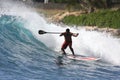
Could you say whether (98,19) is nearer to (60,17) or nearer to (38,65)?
(60,17)

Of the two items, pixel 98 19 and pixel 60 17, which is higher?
pixel 60 17

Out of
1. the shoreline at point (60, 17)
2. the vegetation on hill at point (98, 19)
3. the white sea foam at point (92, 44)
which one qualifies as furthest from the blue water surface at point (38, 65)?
the vegetation on hill at point (98, 19)

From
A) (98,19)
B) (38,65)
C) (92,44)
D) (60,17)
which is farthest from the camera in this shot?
(60,17)

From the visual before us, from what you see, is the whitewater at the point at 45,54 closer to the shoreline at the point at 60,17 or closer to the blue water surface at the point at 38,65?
the blue water surface at the point at 38,65

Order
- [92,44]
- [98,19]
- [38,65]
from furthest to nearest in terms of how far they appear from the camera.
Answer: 1. [98,19]
2. [92,44]
3. [38,65]

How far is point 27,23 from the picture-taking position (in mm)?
30141

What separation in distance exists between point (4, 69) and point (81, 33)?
1008 cm

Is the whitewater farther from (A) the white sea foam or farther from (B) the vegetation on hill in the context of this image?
(B) the vegetation on hill

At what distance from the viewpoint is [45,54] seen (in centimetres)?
2123

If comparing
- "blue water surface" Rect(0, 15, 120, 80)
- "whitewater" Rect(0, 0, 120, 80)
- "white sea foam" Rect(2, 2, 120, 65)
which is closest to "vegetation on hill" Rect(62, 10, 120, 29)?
"whitewater" Rect(0, 0, 120, 80)

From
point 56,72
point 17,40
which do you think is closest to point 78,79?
point 56,72

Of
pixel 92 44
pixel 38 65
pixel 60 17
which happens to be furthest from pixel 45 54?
pixel 60 17

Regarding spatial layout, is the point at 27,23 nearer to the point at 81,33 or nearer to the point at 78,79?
the point at 81,33

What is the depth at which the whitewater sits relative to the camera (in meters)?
16.0
